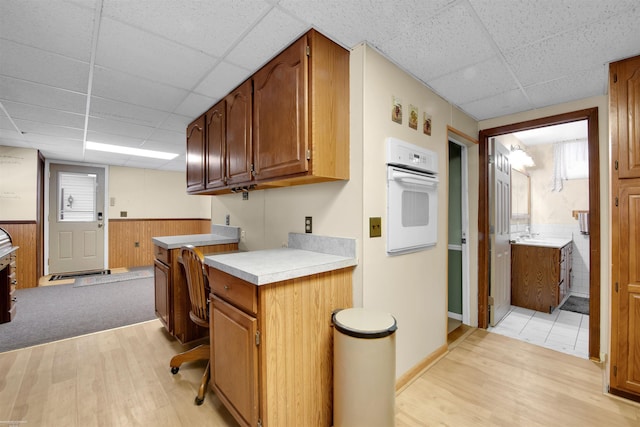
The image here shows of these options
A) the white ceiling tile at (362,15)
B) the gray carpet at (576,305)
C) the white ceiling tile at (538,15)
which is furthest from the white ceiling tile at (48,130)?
the gray carpet at (576,305)

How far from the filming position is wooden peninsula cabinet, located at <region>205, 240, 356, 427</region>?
1.34 meters

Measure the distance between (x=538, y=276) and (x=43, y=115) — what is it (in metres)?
5.92

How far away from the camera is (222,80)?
224cm

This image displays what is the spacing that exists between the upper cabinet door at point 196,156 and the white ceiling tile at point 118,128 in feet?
2.27

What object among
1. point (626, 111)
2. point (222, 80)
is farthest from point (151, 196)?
point (626, 111)

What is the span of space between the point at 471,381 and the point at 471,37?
7.54 ft

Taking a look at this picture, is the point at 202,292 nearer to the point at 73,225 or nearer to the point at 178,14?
the point at 178,14

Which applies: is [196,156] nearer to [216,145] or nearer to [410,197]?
[216,145]

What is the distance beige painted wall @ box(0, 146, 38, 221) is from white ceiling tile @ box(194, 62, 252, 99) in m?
4.16

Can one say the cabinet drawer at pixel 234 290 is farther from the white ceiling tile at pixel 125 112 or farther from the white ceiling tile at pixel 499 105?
the white ceiling tile at pixel 499 105

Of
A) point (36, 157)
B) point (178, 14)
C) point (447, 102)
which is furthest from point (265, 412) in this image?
point (36, 157)

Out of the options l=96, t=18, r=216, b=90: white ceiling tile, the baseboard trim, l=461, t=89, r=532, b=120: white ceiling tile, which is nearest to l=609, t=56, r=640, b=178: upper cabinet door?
l=461, t=89, r=532, b=120: white ceiling tile

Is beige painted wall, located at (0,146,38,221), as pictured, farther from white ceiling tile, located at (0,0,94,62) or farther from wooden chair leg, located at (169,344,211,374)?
wooden chair leg, located at (169,344,211,374)

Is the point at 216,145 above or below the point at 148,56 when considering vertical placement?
below
